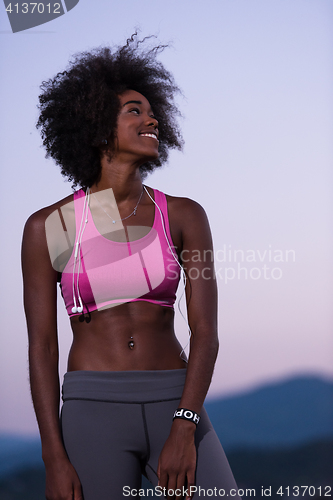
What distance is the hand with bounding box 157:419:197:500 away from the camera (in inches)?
62.0

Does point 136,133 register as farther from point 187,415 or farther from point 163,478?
point 163,478

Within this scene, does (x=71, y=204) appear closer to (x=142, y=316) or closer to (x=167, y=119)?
(x=142, y=316)

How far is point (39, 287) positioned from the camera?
1811 mm

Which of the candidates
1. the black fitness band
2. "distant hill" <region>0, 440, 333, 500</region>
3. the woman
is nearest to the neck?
the woman

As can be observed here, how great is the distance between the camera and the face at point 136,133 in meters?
2.00

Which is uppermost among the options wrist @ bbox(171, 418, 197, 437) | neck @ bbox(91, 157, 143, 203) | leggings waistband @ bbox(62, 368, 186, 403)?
neck @ bbox(91, 157, 143, 203)

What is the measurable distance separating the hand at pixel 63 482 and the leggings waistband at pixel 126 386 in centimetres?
22

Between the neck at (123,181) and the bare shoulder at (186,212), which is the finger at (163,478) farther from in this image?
the neck at (123,181)

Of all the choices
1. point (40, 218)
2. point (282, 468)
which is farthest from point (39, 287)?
point (282, 468)

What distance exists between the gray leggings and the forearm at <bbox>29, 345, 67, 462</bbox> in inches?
1.5

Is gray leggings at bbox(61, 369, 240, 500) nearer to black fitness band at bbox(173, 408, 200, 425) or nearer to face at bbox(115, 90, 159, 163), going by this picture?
black fitness band at bbox(173, 408, 200, 425)

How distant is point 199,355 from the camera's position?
1725 millimetres

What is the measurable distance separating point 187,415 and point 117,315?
419mm

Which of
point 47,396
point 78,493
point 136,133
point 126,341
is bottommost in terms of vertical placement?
point 78,493
